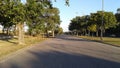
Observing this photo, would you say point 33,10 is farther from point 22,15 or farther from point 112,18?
point 112,18

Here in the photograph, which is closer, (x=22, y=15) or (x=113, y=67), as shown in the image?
(x=113, y=67)

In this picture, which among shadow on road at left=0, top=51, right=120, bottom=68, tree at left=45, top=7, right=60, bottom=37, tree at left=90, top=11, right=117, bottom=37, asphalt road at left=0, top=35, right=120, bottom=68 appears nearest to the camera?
shadow on road at left=0, top=51, right=120, bottom=68

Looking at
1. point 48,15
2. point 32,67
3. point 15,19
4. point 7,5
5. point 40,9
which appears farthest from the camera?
point 48,15

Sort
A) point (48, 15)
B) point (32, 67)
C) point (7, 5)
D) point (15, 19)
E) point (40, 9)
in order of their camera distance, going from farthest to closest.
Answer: point (48, 15)
point (40, 9)
point (15, 19)
point (7, 5)
point (32, 67)

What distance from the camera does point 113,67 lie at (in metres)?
13.9

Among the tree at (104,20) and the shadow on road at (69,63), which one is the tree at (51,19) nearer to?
the tree at (104,20)

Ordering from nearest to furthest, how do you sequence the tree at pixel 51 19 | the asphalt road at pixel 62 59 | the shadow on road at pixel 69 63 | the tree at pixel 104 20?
the shadow on road at pixel 69 63, the asphalt road at pixel 62 59, the tree at pixel 51 19, the tree at pixel 104 20

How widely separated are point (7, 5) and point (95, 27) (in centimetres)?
7337

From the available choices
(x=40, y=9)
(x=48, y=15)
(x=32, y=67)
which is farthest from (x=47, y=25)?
(x=32, y=67)

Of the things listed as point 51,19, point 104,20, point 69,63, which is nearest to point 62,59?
point 69,63

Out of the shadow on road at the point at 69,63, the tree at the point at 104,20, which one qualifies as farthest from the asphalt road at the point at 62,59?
the tree at the point at 104,20

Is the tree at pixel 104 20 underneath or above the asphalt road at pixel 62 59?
above

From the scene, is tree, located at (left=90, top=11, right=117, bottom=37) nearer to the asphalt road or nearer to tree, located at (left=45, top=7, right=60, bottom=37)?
tree, located at (left=45, top=7, right=60, bottom=37)

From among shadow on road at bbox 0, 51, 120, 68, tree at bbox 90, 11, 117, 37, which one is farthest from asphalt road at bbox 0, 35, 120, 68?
tree at bbox 90, 11, 117, 37
